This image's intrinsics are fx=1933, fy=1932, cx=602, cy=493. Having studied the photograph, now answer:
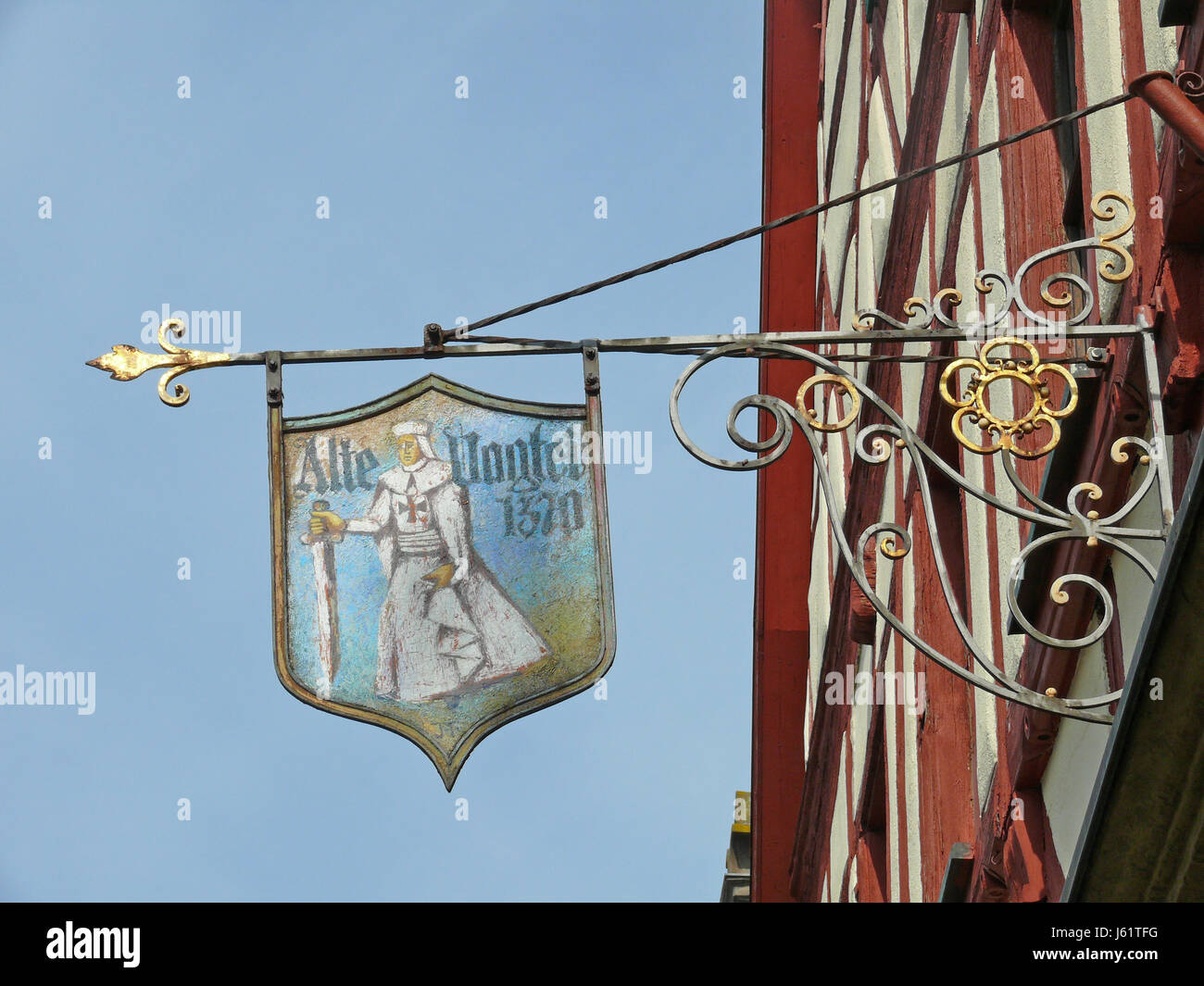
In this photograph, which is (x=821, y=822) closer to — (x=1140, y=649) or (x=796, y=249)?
(x=796, y=249)

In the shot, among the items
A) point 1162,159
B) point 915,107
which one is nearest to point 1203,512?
point 1162,159

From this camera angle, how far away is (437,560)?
4.78 m

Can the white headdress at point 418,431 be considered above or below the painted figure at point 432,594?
above

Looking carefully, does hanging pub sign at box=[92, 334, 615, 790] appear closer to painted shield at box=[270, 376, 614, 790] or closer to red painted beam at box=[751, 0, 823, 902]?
painted shield at box=[270, 376, 614, 790]

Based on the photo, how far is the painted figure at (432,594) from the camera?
4.67m

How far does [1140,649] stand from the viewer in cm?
354

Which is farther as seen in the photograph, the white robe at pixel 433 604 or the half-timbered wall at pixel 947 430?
the half-timbered wall at pixel 947 430

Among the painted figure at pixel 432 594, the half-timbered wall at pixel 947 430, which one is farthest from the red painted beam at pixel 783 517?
the painted figure at pixel 432 594

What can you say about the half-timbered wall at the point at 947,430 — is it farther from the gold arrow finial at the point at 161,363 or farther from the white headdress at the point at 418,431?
the gold arrow finial at the point at 161,363

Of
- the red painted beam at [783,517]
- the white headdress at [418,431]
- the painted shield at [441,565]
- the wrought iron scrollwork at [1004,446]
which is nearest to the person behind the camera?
the wrought iron scrollwork at [1004,446]

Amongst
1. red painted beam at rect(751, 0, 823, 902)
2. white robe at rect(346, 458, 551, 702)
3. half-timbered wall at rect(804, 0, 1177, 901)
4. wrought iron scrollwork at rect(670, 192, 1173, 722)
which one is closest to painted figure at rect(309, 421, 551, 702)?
white robe at rect(346, 458, 551, 702)

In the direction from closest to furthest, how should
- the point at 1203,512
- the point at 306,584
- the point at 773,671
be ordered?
the point at 1203,512, the point at 306,584, the point at 773,671

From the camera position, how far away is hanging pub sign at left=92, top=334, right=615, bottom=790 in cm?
467
